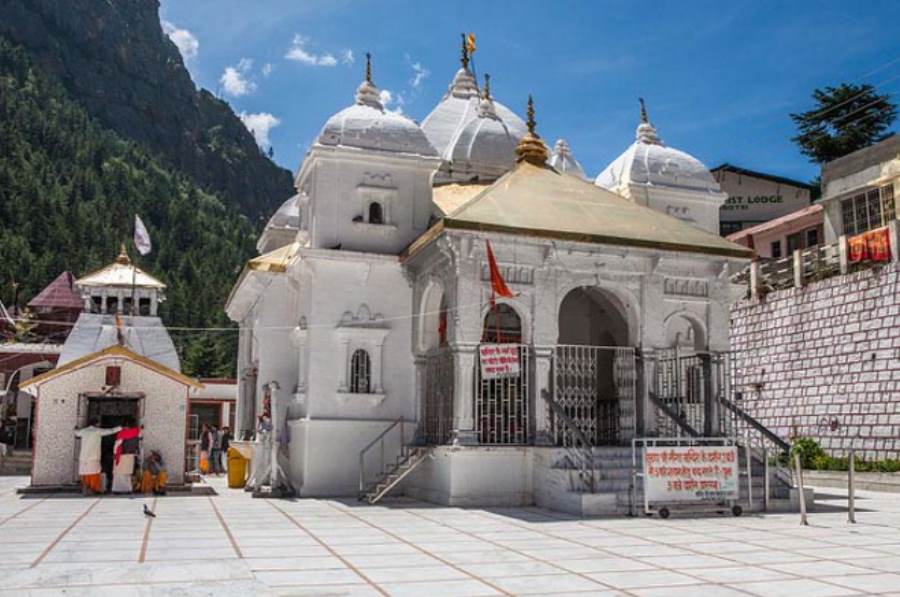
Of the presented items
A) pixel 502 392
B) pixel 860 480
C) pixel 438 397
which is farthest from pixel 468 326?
pixel 860 480

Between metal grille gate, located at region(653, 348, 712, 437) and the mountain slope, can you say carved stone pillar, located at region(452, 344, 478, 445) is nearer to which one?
metal grille gate, located at region(653, 348, 712, 437)

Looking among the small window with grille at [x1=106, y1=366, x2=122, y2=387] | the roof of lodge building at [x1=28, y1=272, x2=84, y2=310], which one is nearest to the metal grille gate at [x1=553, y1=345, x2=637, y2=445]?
the small window with grille at [x1=106, y1=366, x2=122, y2=387]

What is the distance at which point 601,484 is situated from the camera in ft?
49.5

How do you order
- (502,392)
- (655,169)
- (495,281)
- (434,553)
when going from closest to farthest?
(434,553) < (495,281) < (502,392) < (655,169)

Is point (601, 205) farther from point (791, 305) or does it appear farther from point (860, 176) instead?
point (860, 176)

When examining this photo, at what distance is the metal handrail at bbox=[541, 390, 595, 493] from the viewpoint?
15.0 m

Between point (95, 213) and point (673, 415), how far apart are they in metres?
Answer: 86.8

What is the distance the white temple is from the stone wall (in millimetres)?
7086

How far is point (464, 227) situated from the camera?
53.3ft

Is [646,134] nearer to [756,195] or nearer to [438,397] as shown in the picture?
[438,397]

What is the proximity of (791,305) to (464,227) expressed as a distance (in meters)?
16.0

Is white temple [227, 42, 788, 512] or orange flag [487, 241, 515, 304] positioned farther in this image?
white temple [227, 42, 788, 512]

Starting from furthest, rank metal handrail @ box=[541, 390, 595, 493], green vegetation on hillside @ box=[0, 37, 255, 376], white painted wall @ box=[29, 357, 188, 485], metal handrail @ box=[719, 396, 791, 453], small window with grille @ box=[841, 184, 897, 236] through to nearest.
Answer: green vegetation on hillside @ box=[0, 37, 255, 376], small window with grille @ box=[841, 184, 897, 236], white painted wall @ box=[29, 357, 188, 485], metal handrail @ box=[719, 396, 791, 453], metal handrail @ box=[541, 390, 595, 493]

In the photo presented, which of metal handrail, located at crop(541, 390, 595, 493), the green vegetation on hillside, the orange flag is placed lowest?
metal handrail, located at crop(541, 390, 595, 493)
